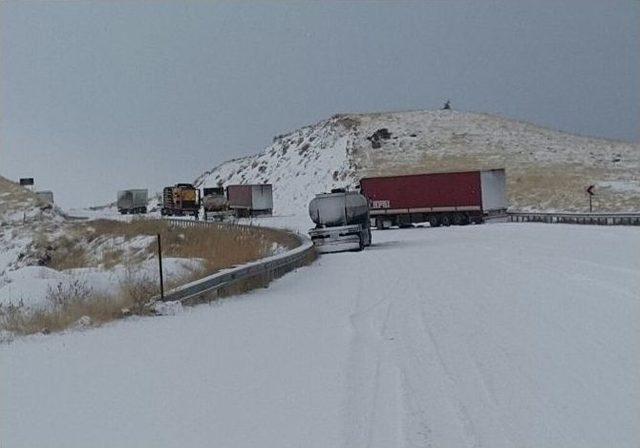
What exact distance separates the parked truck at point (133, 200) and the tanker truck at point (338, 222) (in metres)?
61.4

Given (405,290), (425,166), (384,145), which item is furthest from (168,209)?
(405,290)

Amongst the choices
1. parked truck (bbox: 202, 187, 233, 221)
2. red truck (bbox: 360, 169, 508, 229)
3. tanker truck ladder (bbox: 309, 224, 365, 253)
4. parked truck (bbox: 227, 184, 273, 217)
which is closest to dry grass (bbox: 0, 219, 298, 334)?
tanker truck ladder (bbox: 309, 224, 365, 253)

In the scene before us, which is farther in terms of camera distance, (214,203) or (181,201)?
(181,201)

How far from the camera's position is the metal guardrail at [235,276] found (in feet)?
44.4

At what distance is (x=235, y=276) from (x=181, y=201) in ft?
200

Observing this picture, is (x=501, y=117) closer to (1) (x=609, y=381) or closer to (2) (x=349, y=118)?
(2) (x=349, y=118)

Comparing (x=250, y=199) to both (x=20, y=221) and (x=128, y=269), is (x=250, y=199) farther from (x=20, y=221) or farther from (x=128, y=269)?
(x=128, y=269)

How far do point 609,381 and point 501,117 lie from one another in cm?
12180

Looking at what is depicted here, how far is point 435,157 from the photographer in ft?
321

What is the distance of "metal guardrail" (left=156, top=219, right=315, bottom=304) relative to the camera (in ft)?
44.4

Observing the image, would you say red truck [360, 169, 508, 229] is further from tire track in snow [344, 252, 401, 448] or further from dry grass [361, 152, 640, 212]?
tire track in snow [344, 252, 401, 448]

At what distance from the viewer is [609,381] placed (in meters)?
7.38

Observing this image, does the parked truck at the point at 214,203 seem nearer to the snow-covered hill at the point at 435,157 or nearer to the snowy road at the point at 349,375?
the snow-covered hill at the point at 435,157

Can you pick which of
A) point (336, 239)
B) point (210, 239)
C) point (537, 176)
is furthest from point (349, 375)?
point (537, 176)
